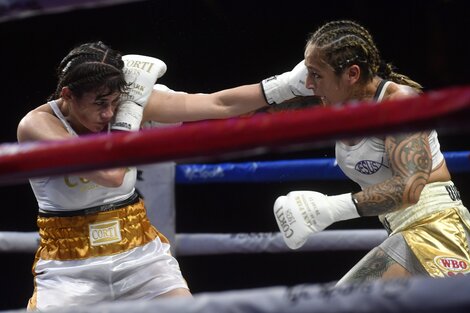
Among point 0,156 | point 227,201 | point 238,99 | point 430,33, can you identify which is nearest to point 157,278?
point 238,99

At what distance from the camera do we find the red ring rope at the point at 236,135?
92 centimetres

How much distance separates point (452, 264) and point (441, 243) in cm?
7

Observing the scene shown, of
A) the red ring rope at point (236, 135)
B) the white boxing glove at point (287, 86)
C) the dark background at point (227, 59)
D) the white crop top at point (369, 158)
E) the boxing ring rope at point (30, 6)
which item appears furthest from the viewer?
the dark background at point (227, 59)

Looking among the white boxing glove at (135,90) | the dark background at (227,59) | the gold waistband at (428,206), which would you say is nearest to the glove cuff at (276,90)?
the white boxing glove at (135,90)

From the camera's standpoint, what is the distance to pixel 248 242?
2895 mm

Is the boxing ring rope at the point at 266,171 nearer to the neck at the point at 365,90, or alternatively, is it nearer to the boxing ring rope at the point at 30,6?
the neck at the point at 365,90

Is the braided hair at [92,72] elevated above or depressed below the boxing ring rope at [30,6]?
below

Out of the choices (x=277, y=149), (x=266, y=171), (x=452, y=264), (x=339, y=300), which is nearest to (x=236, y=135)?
(x=277, y=149)

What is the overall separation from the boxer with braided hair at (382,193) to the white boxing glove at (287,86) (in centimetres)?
5

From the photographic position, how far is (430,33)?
341 cm

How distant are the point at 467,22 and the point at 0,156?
2721 mm

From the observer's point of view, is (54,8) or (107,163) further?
(54,8)

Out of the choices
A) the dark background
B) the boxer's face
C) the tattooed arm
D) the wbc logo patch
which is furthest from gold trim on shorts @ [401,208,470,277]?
the dark background

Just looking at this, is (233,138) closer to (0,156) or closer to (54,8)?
(0,156)
